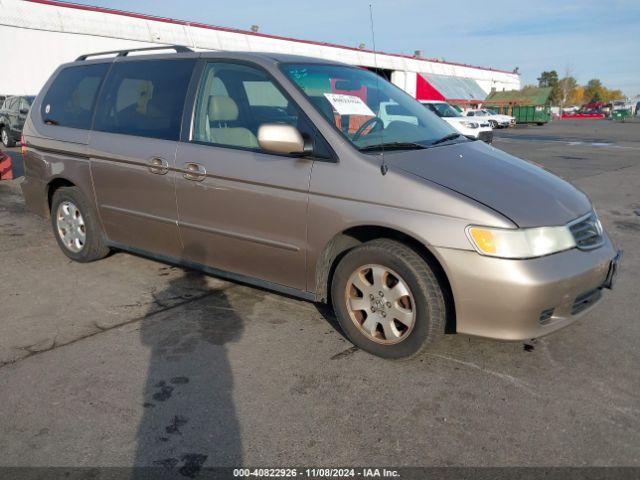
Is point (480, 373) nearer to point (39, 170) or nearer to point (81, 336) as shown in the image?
point (81, 336)

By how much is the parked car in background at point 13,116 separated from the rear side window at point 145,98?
1267 cm

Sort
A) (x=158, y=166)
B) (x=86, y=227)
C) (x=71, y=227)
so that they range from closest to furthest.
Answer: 1. (x=158, y=166)
2. (x=86, y=227)
3. (x=71, y=227)

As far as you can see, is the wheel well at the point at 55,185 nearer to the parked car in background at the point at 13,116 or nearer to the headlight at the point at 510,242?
the headlight at the point at 510,242

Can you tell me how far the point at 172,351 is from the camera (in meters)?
3.33

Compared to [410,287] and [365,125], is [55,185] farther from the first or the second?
[410,287]

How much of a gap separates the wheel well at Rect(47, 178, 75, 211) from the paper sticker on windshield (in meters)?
2.79

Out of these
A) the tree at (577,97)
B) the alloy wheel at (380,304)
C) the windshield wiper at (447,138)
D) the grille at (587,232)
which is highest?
the windshield wiper at (447,138)

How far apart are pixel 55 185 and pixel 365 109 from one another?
326cm

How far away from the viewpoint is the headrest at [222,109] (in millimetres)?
3887

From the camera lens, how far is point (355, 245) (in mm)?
3355

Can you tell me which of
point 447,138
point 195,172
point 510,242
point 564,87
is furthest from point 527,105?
point 564,87

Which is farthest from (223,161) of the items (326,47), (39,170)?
(326,47)

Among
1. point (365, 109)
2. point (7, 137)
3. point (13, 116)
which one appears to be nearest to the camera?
point (365, 109)

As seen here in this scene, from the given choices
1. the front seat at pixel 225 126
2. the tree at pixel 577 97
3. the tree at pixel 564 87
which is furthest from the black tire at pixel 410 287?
→ the tree at pixel 577 97
